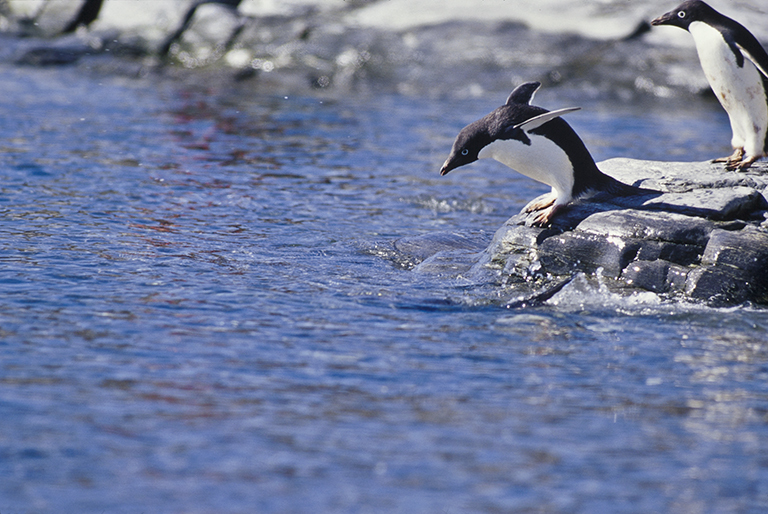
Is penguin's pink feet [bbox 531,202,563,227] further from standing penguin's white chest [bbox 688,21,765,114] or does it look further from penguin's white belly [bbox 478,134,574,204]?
standing penguin's white chest [bbox 688,21,765,114]

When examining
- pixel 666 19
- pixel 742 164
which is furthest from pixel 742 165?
pixel 666 19

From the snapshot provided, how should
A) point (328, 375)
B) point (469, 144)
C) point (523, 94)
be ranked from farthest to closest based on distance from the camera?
point (523, 94)
point (469, 144)
point (328, 375)

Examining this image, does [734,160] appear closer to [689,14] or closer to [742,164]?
[742,164]

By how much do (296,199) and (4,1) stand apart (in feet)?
56.4

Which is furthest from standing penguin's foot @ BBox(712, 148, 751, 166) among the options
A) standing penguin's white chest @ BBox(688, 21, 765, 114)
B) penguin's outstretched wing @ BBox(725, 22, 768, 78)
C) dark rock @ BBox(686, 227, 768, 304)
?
dark rock @ BBox(686, 227, 768, 304)

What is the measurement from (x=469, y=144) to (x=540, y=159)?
52cm

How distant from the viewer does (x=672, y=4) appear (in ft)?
59.4

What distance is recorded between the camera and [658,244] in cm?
605

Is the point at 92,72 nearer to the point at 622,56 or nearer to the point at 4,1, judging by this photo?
the point at 4,1

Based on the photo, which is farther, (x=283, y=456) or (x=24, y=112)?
(x=24, y=112)

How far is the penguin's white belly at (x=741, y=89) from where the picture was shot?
6855mm

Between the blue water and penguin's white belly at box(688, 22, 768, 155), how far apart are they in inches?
79.0

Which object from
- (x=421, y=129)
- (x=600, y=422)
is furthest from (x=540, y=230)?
(x=421, y=129)

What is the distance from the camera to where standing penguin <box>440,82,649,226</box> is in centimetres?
620
